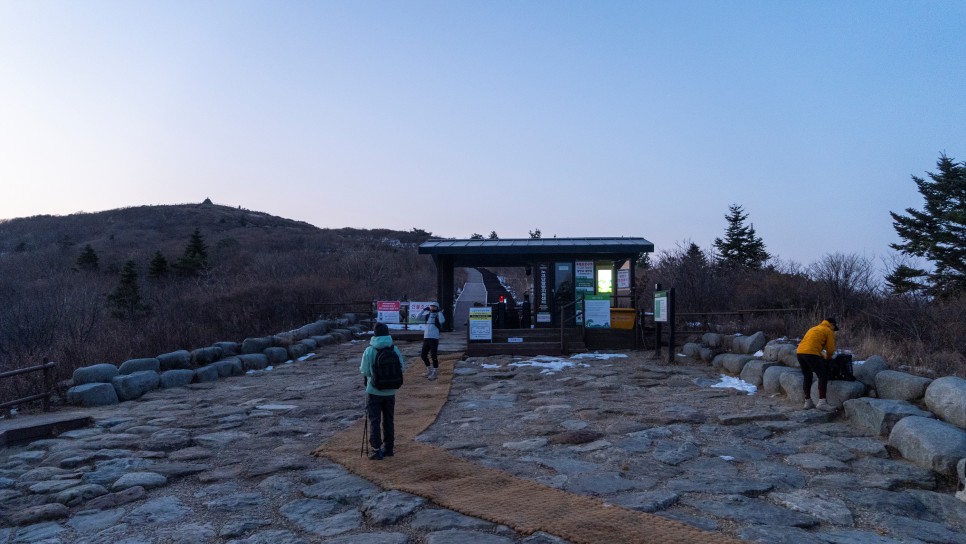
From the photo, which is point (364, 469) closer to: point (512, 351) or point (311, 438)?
point (311, 438)

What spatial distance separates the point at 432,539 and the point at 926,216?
151 ft

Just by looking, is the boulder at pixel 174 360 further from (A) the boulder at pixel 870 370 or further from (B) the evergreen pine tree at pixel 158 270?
(B) the evergreen pine tree at pixel 158 270

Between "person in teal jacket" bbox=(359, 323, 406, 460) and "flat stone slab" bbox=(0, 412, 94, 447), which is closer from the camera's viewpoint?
"person in teal jacket" bbox=(359, 323, 406, 460)

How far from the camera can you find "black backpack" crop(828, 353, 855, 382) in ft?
35.0

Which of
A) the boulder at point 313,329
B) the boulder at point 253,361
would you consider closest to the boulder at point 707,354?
the boulder at point 253,361

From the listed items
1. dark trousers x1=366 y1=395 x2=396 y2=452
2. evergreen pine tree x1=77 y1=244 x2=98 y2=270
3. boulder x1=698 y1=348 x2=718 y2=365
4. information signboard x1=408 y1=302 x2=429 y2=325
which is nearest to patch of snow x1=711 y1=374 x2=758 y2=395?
boulder x1=698 y1=348 x2=718 y2=365

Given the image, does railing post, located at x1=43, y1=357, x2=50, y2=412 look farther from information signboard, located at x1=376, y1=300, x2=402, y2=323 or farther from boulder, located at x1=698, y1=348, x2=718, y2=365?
boulder, located at x1=698, y1=348, x2=718, y2=365

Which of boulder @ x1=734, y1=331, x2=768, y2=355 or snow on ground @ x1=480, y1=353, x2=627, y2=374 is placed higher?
boulder @ x1=734, y1=331, x2=768, y2=355

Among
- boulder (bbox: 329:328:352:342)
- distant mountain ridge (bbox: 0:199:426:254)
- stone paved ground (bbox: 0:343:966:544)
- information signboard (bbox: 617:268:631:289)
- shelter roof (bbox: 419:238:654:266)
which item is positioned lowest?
stone paved ground (bbox: 0:343:966:544)

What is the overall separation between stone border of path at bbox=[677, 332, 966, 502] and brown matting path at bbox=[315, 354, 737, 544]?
3.35 m

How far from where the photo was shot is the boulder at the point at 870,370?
10.4 m

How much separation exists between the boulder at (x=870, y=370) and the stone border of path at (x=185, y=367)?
1294 cm

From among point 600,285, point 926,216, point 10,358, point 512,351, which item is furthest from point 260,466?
point 926,216

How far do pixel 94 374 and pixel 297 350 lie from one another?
24.8 feet
